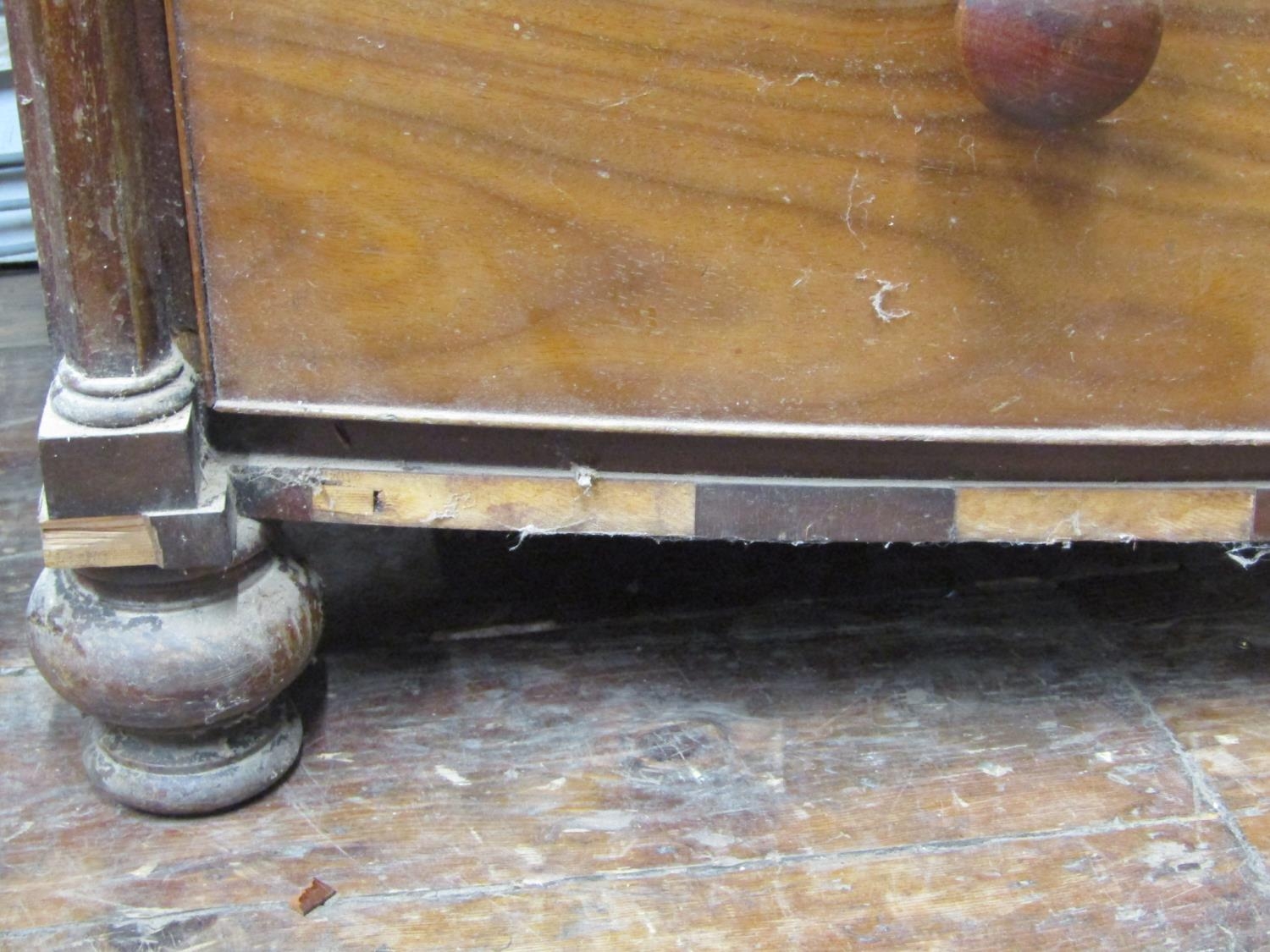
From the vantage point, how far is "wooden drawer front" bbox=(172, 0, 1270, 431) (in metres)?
0.62

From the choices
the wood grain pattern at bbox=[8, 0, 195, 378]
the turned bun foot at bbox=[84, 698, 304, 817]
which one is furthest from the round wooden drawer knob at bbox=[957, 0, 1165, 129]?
the turned bun foot at bbox=[84, 698, 304, 817]

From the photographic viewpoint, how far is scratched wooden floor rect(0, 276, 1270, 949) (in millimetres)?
714

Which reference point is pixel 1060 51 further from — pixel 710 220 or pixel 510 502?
pixel 510 502

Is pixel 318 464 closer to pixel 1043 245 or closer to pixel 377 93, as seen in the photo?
pixel 377 93

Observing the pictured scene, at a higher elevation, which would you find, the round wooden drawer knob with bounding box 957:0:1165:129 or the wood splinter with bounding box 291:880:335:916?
the round wooden drawer knob with bounding box 957:0:1165:129

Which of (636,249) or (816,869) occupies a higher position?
(636,249)

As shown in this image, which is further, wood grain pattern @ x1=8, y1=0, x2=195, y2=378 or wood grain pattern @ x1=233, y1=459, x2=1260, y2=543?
wood grain pattern @ x1=233, y1=459, x2=1260, y2=543

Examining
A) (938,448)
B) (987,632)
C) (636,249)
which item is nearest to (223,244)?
(636,249)

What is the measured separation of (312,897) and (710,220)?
16.1 inches

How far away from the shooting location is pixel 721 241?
2.17 feet

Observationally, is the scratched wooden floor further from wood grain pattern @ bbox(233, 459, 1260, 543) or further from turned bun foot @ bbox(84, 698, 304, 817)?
wood grain pattern @ bbox(233, 459, 1260, 543)

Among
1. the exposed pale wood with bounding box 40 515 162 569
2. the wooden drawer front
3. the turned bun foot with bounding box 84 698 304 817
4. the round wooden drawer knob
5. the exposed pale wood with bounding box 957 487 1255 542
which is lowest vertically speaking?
the turned bun foot with bounding box 84 698 304 817

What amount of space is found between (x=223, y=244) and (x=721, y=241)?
0.80 ft

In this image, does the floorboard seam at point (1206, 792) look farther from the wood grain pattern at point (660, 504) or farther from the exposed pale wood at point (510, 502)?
the exposed pale wood at point (510, 502)
